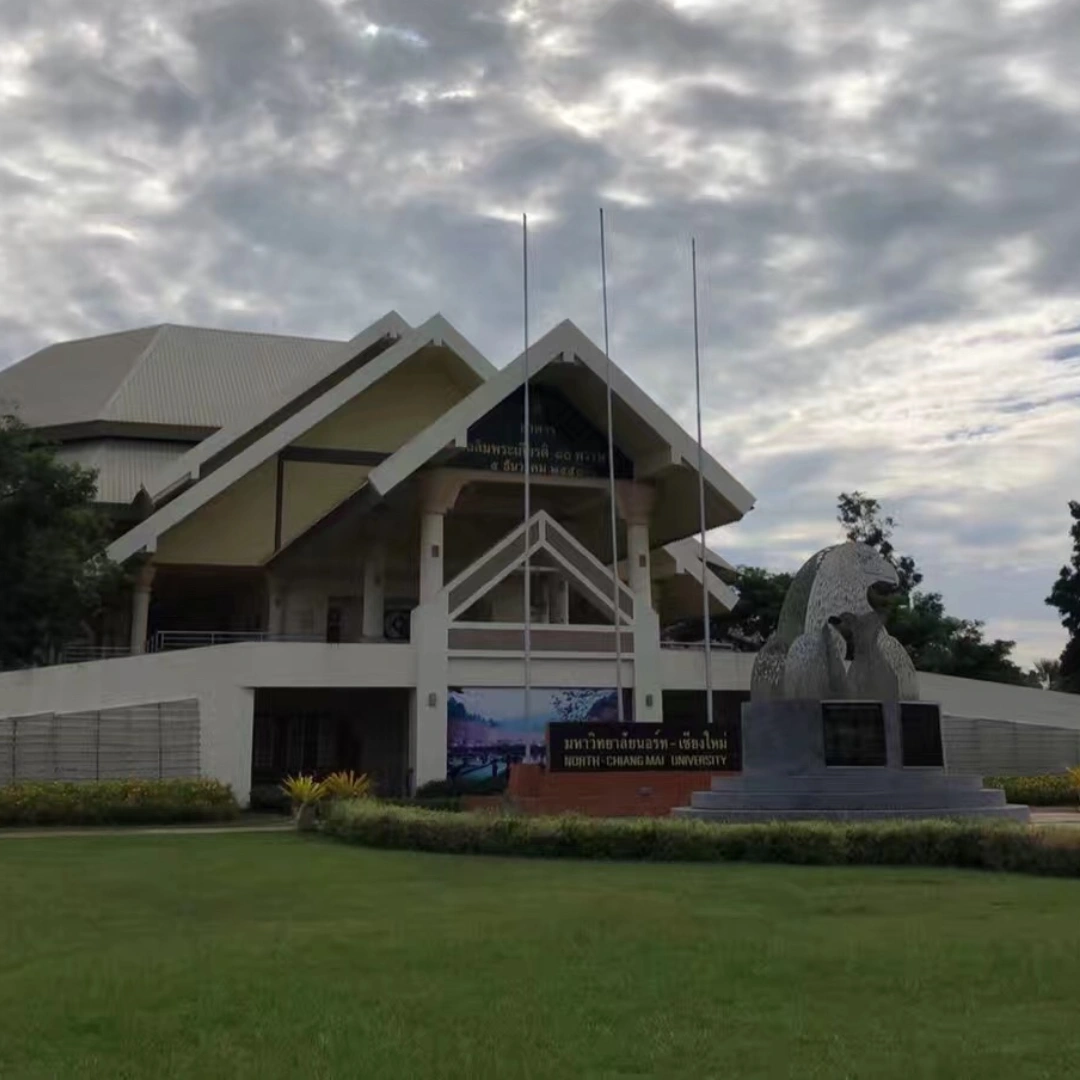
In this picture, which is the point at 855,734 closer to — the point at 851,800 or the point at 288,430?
the point at 851,800

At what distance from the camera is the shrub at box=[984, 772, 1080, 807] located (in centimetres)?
2431

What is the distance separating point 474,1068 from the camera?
473 cm

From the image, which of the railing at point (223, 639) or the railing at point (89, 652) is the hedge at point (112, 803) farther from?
the railing at point (89, 652)

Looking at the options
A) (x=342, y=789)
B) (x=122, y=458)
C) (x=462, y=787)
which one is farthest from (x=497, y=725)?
(x=122, y=458)

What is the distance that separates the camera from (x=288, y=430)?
28.2 metres

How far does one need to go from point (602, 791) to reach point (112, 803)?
8042mm

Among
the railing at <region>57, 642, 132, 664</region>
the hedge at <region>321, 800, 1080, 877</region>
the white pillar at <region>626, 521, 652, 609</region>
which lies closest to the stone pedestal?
the hedge at <region>321, 800, 1080, 877</region>

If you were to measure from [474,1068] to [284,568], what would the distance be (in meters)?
25.9

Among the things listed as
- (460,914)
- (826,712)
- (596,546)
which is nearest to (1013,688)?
(596,546)

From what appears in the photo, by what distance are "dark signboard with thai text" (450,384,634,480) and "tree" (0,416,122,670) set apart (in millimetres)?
7985

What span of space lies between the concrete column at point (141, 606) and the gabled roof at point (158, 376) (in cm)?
744

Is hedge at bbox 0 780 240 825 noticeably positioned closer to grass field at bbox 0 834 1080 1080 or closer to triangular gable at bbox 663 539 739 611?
grass field at bbox 0 834 1080 1080

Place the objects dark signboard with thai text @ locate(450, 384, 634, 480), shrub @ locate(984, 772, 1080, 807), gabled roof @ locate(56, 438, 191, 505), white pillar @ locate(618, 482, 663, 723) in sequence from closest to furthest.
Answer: shrub @ locate(984, 772, 1080, 807), white pillar @ locate(618, 482, 663, 723), dark signboard with thai text @ locate(450, 384, 634, 480), gabled roof @ locate(56, 438, 191, 505)

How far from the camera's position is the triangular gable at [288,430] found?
87.5 ft
